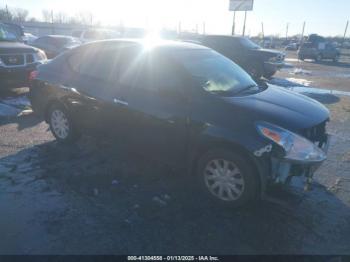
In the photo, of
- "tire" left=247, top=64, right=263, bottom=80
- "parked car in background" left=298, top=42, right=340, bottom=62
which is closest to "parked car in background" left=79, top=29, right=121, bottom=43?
"tire" left=247, top=64, right=263, bottom=80

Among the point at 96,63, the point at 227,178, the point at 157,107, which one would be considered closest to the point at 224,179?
the point at 227,178

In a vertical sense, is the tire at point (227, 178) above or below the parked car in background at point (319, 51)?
below

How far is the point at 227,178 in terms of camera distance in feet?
12.2

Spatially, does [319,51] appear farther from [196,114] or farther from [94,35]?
[196,114]

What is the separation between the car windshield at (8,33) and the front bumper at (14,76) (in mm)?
1820

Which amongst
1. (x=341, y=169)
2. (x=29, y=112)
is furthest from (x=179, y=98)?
(x=29, y=112)

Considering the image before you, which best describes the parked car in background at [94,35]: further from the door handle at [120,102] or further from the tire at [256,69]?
the door handle at [120,102]

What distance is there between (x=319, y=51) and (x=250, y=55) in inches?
627

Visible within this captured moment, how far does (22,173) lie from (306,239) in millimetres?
3730

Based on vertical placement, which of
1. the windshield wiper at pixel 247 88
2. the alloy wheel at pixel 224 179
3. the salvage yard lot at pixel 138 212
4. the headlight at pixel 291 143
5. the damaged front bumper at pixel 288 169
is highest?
the windshield wiper at pixel 247 88

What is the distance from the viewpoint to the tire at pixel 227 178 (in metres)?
3.53

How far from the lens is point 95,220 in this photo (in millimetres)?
3504

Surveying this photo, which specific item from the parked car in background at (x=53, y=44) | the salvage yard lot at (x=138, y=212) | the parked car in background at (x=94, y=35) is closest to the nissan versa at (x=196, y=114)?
the salvage yard lot at (x=138, y=212)

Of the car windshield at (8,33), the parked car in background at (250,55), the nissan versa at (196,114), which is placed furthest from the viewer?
the parked car in background at (250,55)
